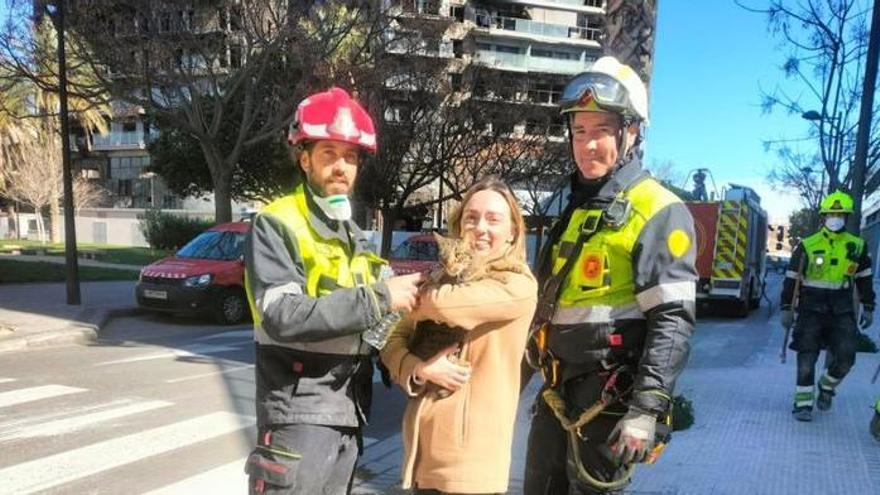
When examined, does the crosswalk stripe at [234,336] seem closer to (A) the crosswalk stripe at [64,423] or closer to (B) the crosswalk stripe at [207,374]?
(B) the crosswalk stripe at [207,374]

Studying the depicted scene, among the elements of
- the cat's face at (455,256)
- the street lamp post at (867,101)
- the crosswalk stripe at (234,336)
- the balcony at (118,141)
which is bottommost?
the crosswalk stripe at (234,336)

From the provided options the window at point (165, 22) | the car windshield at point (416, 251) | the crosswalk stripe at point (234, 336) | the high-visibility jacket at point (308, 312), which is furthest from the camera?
the window at point (165, 22)

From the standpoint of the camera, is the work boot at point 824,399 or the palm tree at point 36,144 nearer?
the work boot at point 824,399

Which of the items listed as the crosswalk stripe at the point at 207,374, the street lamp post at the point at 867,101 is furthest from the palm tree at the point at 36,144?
the street lamp post at the point at 867,101

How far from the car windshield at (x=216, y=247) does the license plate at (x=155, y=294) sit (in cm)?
103

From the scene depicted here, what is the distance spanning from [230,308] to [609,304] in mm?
10643

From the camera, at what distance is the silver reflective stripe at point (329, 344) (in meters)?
2.26

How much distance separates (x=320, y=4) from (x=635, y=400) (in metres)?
14.8

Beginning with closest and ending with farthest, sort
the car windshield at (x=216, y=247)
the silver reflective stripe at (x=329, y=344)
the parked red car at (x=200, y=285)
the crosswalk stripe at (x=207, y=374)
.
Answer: the silver reflective stripe at (x=329, y=344) < the crosswalk stripe at (x=207, y=374) < the parked red car at (x=200, y=285) < the car windshield at (x=216, y=247)

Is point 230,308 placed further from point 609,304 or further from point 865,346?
point 609,304

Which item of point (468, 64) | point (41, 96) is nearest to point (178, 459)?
point (468, 64)

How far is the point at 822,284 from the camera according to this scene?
5.96 m

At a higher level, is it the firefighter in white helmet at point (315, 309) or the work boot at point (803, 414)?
the firefighter in white helmet at point (315, 309)

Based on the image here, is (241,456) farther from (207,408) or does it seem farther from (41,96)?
(41,96)
